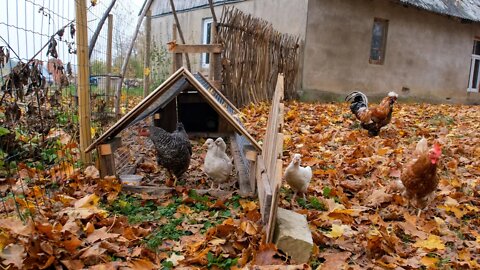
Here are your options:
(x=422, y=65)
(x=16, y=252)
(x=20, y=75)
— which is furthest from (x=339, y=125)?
(x=422, y=65)

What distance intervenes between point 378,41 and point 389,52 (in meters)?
A: 0.51

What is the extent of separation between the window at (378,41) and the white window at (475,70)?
203 inches

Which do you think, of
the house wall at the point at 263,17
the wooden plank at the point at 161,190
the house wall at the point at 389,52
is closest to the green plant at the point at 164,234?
the wooden plank at the point at 161,190

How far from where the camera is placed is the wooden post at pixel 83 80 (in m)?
3.70

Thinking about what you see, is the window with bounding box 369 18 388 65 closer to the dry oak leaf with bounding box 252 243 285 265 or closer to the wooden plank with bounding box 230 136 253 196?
the wooden plank with bounding box 230 136 253 196

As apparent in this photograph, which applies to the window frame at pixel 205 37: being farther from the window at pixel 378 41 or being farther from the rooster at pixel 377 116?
the rooster at pixel 377 116

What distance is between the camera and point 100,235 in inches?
98.8

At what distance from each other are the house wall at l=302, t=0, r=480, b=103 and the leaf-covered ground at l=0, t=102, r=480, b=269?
6.82 meters

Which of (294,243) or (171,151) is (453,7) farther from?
(294,243)

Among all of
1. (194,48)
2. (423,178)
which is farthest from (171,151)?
(194,48)

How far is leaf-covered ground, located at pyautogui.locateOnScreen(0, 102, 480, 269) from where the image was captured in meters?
2.33

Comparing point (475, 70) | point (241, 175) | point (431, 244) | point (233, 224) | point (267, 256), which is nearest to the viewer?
point (267, 256)

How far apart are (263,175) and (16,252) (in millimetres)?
1680

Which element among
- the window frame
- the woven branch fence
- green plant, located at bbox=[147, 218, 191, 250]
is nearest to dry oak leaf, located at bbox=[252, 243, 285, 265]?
green plant, located at bbox=[147, 218, 191, 250]
